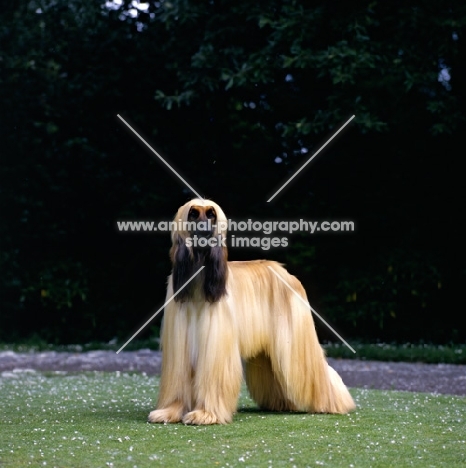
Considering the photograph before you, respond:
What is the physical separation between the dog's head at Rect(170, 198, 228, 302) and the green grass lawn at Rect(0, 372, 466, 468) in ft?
3.14

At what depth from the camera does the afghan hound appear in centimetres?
650

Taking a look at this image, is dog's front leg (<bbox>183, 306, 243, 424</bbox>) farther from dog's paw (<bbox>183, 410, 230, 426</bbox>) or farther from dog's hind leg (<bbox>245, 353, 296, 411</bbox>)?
dog's hind leg (<bbox>245, 353, 296, 411</bbox>)

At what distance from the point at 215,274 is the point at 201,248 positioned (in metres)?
0.22

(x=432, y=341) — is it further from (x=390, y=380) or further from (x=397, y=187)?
(x=390, y=380)

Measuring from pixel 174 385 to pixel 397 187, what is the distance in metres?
8.83

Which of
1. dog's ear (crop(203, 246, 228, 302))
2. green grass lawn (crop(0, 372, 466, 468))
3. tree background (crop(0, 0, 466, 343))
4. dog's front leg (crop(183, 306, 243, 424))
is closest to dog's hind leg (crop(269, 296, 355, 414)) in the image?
green grass lawn (crop(0, 372, 466, 468))

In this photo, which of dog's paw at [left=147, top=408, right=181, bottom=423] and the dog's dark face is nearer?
the dog's dark face

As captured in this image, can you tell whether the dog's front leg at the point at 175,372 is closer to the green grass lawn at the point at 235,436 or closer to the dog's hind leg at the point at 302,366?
the green grass lawn at the point at 235,436

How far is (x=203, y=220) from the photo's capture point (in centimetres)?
639

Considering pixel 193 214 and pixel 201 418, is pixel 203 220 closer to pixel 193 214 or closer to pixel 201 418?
pixel 193 214

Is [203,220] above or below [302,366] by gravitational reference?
above

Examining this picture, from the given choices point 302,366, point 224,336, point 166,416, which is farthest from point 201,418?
point 302,366

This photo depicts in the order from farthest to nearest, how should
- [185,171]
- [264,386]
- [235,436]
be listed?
1. [185,171]
2. [264,386]
3. [235,436]

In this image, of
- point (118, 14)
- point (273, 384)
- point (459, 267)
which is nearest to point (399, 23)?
point (459, 267)
